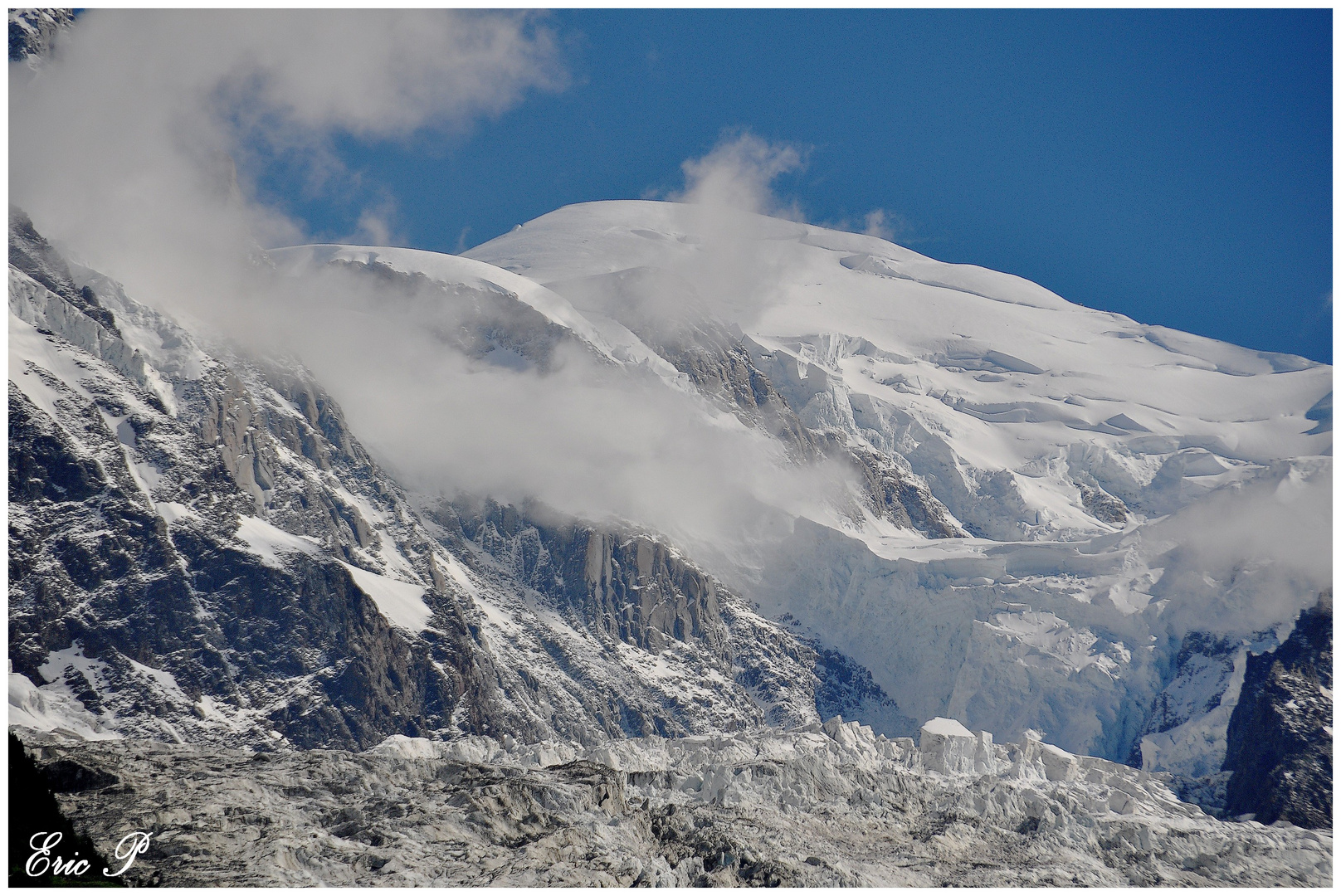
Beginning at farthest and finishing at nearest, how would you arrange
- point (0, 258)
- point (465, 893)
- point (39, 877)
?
1. point (465, 893)
2. point (0, 258)
3. point (39, 877)

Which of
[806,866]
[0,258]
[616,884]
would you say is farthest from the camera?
[806,866]

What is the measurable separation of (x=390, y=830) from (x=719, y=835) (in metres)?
42.2

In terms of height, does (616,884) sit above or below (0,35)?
below

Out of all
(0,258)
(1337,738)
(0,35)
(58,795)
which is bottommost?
(58,795)

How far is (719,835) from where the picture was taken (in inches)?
7810

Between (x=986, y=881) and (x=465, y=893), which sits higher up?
(x=986, y=881)

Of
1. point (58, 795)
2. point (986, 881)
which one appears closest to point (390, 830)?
point (58, 795)

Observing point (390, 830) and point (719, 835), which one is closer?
point (390, 830)

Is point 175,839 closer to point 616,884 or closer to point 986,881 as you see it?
point 616,884

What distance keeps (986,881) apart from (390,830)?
249 ft

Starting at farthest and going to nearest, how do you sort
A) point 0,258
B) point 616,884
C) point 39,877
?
point 616,884
point 0,258
point 39,877

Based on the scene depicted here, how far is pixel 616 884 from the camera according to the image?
579ft

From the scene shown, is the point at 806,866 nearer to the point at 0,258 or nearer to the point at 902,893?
the point at 902,893

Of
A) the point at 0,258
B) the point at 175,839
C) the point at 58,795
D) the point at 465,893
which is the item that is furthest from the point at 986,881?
the point at 0,258
